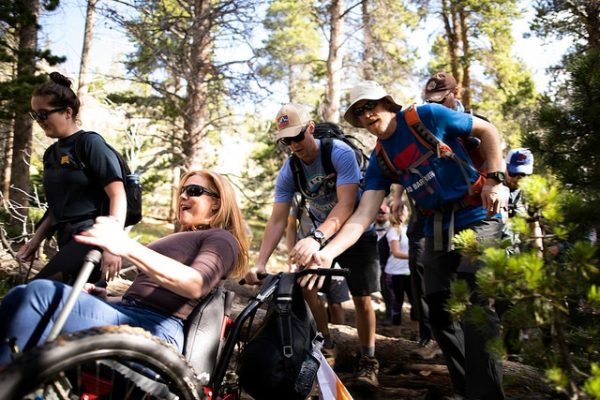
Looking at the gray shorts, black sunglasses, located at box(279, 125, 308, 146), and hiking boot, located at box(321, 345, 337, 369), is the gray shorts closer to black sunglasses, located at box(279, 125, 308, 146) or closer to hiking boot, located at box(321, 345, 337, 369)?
hiking boot, located at box(321, 345, 337, 369)

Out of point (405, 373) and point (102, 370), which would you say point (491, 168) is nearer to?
point (102, 370)

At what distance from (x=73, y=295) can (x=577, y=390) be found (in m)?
1.79

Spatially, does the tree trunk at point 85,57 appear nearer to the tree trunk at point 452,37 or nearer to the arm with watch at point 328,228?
the tree trunk at point 452,37

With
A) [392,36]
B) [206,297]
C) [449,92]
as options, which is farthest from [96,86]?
[206,297]

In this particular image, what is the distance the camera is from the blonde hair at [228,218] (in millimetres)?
3049

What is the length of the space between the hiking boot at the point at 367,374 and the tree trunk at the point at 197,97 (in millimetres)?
8295

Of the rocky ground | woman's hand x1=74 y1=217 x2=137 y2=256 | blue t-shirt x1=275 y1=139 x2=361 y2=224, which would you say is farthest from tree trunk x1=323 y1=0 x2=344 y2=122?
woman's hand x1=74 y1=217 x2=137 y2=256

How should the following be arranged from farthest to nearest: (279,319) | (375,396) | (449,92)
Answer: (449,92) < (375,396) < (279,319)

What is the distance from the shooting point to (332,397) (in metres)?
2.59

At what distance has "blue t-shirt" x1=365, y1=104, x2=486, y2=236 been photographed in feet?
10.4

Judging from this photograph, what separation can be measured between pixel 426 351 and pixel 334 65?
9945 mm

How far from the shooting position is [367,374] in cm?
435

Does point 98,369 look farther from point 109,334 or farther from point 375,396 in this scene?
point 375,396

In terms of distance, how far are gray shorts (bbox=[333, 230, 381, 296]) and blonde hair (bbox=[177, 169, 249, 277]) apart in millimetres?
1599
